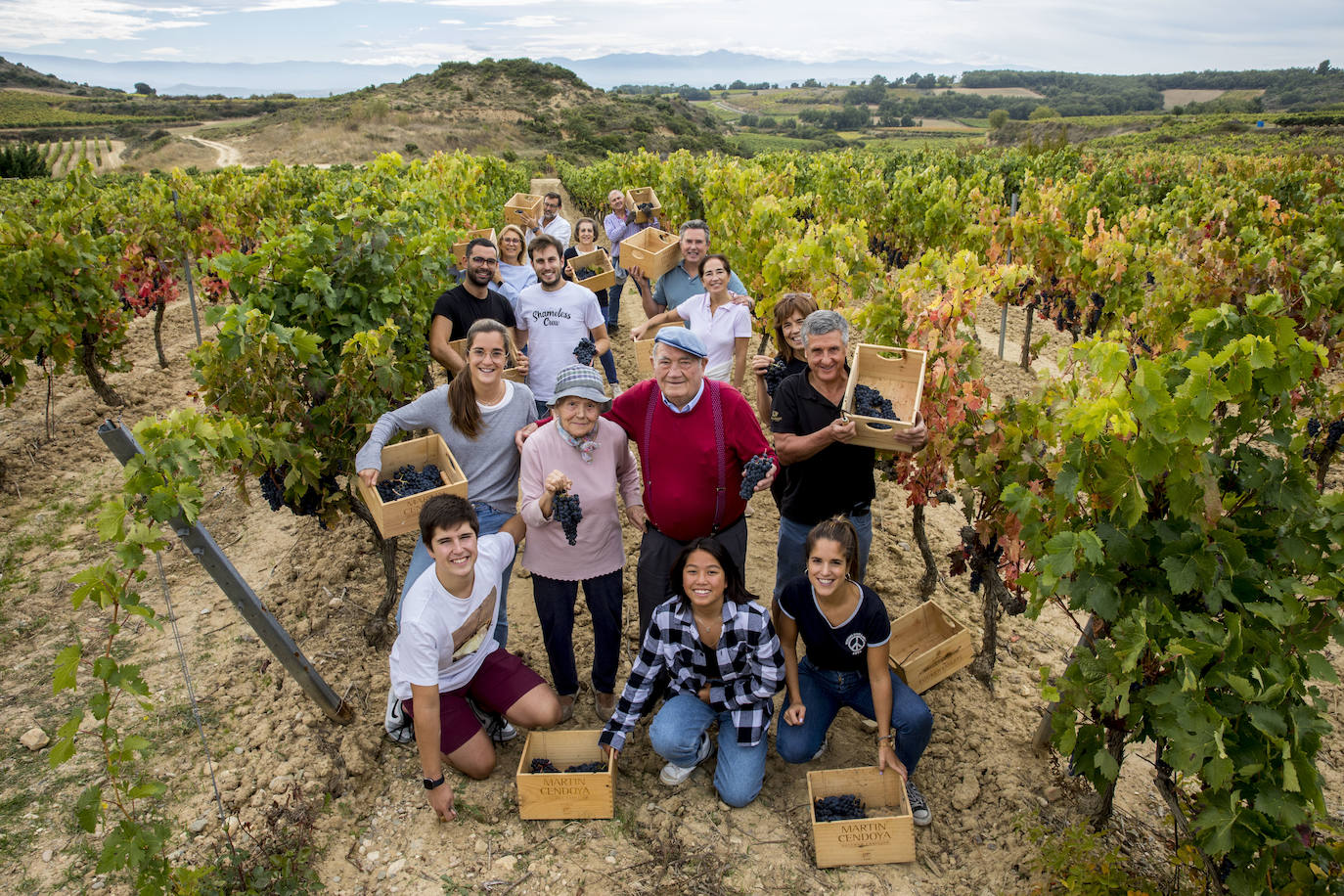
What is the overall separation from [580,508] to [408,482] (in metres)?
0.99

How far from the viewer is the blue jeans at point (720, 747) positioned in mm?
3691

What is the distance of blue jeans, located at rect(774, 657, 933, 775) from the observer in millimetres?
3705

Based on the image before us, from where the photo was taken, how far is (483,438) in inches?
167

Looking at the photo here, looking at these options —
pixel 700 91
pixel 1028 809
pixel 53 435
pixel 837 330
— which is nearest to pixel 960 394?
pixel 837 330

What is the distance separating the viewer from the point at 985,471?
13.1ft

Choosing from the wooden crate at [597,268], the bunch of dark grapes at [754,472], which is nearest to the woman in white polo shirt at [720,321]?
the wooden crate at [597,268]

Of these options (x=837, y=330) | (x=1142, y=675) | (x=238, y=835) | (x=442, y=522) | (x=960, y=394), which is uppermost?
(x=837, y=330)

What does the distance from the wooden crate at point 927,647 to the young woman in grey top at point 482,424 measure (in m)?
2.23

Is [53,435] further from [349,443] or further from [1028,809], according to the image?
[1028,809]

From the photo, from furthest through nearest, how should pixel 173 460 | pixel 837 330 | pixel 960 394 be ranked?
pixel 960 394 → pixel 837 330 → pixel 173 460

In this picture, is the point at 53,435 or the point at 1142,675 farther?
the point at 53,435

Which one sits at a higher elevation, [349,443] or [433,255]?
[433,255]

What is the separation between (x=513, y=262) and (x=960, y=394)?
4.48 meters

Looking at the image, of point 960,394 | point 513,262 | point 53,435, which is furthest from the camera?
point 53,435
